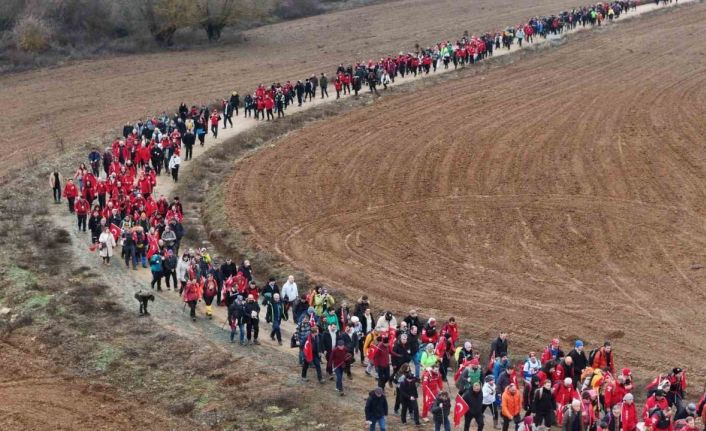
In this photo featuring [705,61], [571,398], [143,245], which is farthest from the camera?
[705,61]

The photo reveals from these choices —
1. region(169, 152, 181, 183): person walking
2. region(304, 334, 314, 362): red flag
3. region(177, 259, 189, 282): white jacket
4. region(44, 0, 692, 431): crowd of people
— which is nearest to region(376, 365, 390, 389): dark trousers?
region(44, 0, 692, 431): crowd of people

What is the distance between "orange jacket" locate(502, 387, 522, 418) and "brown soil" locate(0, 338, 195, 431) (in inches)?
242

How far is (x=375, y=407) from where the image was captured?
18.8 meters

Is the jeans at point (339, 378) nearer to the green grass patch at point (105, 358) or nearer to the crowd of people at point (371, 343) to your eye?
the crowd of people at point (371, 343)

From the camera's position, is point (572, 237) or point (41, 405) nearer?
point (41, 405)

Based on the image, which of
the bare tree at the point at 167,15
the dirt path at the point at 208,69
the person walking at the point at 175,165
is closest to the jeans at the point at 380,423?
the person walking at the point at 175,165

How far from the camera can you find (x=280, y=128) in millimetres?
44781

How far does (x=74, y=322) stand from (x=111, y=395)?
419 cm

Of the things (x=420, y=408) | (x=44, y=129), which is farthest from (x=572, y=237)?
(x=44, y=129)

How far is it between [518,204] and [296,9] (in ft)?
154

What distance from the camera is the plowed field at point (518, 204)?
2670 cm

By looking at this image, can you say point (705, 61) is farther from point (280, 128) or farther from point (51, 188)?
point (51, 188)

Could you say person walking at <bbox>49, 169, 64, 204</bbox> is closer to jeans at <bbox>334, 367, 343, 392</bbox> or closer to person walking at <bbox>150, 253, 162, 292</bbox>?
person walking at <bbox>150, 253, 162, 292</bbox>

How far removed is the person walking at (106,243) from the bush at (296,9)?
5014cm
